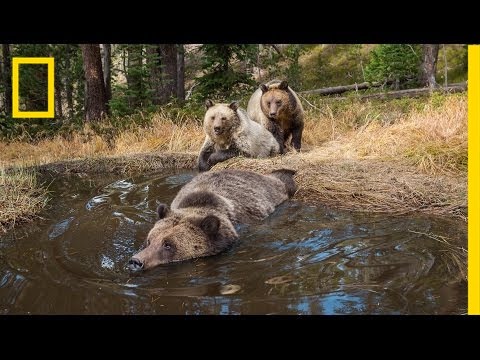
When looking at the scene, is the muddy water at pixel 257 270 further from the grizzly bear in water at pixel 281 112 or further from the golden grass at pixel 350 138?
the grizzly bear in water at pixel 281 112

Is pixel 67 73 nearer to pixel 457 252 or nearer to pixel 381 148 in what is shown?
pixel 381 148

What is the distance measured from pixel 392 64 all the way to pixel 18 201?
45.9 ft

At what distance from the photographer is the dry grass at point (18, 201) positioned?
6375 mm

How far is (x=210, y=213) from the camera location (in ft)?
18.0

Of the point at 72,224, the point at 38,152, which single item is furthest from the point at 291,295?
the point at 38,152

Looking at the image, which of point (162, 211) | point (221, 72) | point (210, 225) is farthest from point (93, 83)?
point (210, 225)

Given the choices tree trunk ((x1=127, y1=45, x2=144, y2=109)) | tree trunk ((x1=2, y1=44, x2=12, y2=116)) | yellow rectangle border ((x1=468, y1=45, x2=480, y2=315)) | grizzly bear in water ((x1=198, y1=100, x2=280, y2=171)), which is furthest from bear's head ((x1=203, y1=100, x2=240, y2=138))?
tree trunk ((x1=2, y1=44, x2=12, y2=116))

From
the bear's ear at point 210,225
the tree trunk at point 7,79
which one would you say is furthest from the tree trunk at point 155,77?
the bear's ear at point 210,225

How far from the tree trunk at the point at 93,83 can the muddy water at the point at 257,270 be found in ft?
29.8

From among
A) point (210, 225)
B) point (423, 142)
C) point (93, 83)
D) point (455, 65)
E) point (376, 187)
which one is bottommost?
point (210, 225)

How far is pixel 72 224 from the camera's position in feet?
21.0

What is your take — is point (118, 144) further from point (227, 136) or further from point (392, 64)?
point (392, 64)

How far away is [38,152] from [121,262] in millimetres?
8634

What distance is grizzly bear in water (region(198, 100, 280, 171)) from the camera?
31.3 feet
